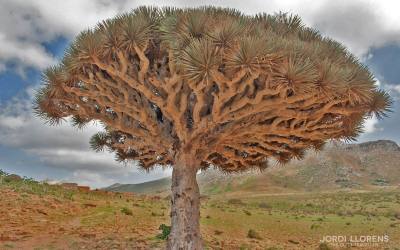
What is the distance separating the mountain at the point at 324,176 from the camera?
92.6 m

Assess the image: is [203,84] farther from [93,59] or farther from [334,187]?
[334,187]

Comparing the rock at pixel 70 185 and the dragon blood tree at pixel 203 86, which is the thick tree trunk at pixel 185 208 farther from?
the rock at pixel 70 185

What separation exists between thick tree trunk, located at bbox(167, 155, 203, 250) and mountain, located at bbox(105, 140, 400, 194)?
7727 cm

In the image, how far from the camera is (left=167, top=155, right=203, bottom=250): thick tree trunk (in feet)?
31.9

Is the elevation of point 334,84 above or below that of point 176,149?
above

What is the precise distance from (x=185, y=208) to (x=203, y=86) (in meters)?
3.15

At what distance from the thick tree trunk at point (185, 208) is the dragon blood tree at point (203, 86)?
22 mm

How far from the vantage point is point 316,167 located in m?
104

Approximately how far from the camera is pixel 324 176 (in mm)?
96688

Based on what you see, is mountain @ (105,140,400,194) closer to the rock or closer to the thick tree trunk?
the rock

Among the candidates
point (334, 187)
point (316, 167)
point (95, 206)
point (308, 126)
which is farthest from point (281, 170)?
point (308, 126)

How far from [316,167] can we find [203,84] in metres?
100

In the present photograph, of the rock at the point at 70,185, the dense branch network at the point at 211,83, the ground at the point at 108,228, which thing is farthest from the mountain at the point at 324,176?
the dense branch network at the point at 211,83

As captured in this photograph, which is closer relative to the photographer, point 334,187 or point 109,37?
point 109,37
